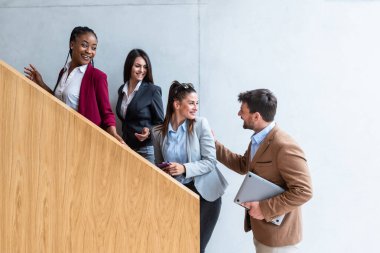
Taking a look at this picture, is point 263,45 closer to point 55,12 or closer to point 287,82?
point 287,82

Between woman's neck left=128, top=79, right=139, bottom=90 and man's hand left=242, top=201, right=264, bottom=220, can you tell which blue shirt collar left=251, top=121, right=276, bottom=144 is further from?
woman's neck left=128, top=79, right=139, bottom=90

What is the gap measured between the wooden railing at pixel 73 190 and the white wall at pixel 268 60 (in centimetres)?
187

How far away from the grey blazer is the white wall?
0.83 m

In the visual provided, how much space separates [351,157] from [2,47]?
8.39ft

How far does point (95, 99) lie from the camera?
7.84 ft

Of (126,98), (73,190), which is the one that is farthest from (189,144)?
(73,190)

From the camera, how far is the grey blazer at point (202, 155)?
235 cm

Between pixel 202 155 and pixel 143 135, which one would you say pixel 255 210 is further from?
pixel 143 135

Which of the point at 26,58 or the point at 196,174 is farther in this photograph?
the point at 26,58

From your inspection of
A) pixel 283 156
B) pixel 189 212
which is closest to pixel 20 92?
pixel 189 212

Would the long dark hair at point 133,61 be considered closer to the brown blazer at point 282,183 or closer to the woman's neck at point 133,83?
the woman's neck at point 133,83

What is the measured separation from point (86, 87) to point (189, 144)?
2.01ft

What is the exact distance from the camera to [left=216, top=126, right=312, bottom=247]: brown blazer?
1907 millimetres

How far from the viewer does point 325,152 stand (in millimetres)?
3262
